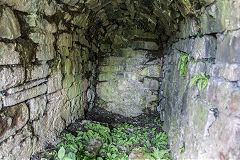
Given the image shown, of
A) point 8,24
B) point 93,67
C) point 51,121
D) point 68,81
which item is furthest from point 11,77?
point 93,67

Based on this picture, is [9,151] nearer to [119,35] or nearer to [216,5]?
[216,5]

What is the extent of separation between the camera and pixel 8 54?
204 centimetres

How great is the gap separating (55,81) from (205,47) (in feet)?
8.08

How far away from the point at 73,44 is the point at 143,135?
2543 mm

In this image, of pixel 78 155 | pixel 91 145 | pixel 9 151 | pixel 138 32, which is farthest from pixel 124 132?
pixel 138 32

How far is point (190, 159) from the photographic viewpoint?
2162 millimetres

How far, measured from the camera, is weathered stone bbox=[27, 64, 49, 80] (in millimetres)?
2453

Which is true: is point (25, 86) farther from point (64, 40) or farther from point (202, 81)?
point (202, 81)

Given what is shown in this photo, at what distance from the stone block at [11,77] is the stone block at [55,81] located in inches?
28.2

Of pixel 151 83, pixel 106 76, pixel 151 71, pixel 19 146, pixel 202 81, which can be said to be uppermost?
pixel 202 81

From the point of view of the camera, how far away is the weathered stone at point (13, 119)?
2.04 meters

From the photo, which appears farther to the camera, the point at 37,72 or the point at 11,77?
the point at 37,72

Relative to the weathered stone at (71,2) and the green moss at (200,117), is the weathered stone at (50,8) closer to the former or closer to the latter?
the weathered stone at (71,2)

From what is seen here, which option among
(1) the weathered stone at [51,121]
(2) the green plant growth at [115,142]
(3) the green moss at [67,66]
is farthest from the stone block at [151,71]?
(1) the weathered stone at [51,121]
